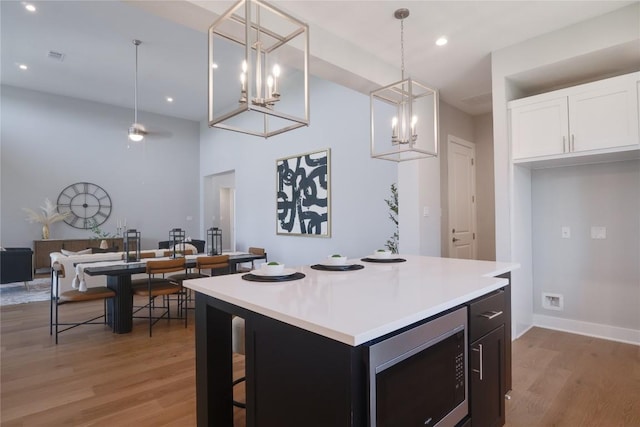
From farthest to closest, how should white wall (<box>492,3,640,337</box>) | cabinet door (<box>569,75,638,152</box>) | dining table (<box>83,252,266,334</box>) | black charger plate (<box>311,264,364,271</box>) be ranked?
dining table (<box>83,252,266,334</box>) → white wall (<box>492,3,640,337</box>) → cabinet door (<box>569,75,638,152</box>) → black charger plate (<box>311,264,364,271</box>)

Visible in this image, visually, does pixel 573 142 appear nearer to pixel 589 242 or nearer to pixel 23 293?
pixel 589 242

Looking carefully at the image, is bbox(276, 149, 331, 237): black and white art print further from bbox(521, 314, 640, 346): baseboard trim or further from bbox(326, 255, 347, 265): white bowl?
bbox(326, 255, 347, 265): white bowl

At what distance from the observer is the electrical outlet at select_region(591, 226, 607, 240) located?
11.1 feet

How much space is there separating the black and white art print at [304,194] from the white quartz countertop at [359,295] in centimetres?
A: 367

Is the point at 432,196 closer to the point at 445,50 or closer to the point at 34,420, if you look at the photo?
the point at 445,50

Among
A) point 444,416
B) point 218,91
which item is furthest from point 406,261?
point 218,91

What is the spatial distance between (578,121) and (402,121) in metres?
1.66

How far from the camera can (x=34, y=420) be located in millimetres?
2080

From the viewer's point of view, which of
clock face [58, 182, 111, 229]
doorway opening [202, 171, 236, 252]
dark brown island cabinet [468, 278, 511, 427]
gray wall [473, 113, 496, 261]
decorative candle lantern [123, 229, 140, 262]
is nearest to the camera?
dark brown island cabinet [468, 278, 511, 427]

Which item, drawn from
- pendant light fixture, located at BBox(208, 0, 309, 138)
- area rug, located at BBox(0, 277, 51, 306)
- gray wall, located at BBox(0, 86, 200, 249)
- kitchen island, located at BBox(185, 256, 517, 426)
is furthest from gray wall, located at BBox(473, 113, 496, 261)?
gray wall, located at BBox(0, 86, 200, 249)

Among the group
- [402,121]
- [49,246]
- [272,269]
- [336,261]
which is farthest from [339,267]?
[49,246]

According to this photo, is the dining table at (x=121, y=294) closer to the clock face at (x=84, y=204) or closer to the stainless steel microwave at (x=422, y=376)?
the stainless steel microwave at (x=422, y=376)

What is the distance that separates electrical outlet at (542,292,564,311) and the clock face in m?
8.68

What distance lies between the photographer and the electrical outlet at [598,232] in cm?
337
